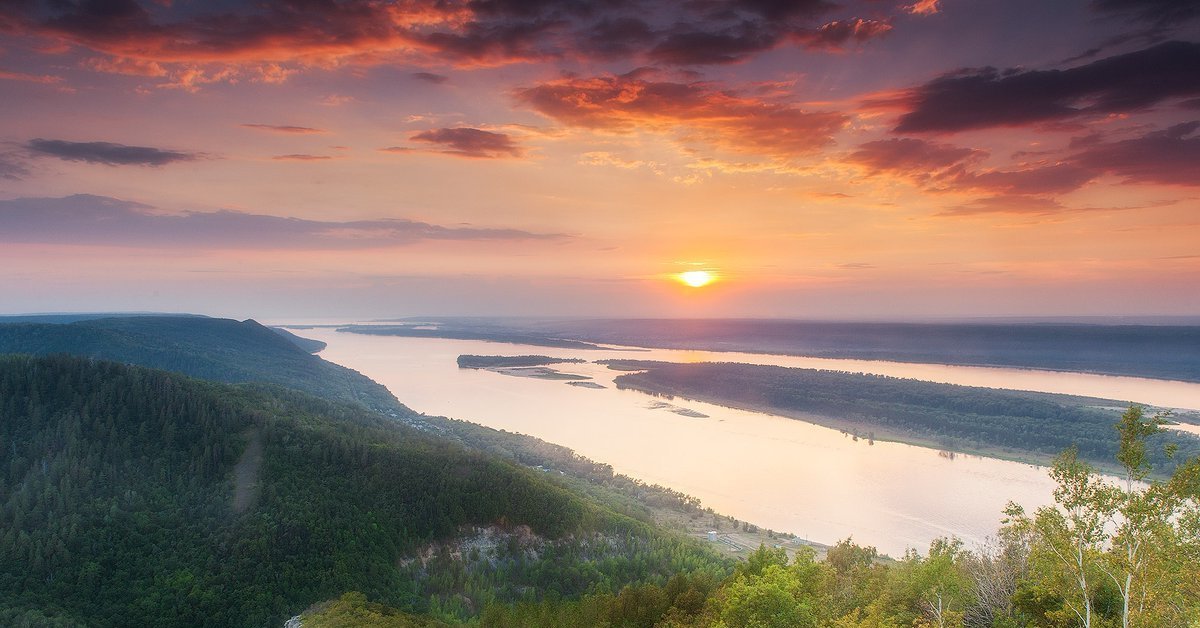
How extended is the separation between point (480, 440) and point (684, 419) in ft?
135

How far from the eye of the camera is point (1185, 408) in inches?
4860

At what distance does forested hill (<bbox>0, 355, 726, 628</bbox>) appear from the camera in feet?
145

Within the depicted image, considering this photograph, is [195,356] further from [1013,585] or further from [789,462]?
[1013,585]

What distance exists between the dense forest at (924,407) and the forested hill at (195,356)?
7013 centimetres

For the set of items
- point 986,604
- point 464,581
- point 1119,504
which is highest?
point 1119,504

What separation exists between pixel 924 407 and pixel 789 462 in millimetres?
47210

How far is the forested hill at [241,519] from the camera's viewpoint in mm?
44344

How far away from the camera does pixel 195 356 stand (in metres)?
153

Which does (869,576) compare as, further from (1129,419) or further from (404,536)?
(404,536)

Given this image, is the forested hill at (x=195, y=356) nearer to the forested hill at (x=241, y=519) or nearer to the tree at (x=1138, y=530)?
the forested hill at (x=241, y=519)

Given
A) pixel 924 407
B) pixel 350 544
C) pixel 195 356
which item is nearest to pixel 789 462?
pixel 924 407

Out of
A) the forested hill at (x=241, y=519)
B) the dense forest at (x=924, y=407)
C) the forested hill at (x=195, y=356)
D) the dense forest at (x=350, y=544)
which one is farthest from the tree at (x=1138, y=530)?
A: the forested hill at (x=195, y=356)

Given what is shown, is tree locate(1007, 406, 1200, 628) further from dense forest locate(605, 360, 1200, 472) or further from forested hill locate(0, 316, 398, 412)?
forested hill locate(0, 316, 398, 412)

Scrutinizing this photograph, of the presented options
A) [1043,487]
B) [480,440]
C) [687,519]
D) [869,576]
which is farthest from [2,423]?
[1043,487]
